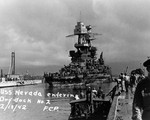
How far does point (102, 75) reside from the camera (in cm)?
10119

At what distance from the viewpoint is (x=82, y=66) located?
333 feet

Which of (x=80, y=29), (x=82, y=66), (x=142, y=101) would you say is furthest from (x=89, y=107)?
(x=80, y=29)

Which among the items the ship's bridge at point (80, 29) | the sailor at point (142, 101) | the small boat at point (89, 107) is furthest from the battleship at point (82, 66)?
the sailor at point (142, 101)

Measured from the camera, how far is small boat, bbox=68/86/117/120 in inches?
744

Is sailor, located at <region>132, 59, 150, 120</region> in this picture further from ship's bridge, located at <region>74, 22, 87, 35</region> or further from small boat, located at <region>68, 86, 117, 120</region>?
ship's bridge, located at <region>74, 22, 87, 35</region>

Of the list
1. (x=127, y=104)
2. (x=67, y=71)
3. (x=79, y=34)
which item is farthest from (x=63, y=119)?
(x=79, y=34)

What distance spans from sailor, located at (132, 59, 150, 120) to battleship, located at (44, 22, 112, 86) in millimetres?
83606

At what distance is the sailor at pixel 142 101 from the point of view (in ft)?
13.5

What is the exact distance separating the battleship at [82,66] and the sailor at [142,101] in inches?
3292

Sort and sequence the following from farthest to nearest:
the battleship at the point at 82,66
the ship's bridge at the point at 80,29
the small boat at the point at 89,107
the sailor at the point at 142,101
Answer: the ship's bridge at the point at 80,29 → the battleship at the point at 82,66 → the small boat at the point at 89,107 → the sailor at the point at 142,101

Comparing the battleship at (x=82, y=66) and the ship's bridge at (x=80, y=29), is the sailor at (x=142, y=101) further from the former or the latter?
the ship's bridge at (x=80, y=29)

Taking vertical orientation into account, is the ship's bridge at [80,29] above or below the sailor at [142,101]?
above

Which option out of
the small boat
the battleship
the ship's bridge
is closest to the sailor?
the small boat

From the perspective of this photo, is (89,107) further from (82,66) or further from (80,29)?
(80,29)
